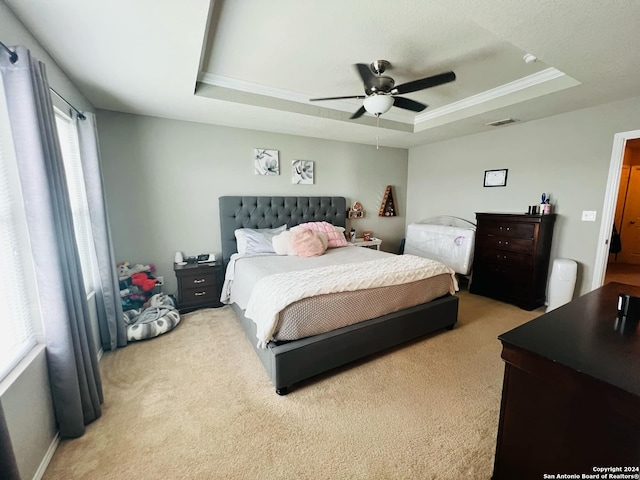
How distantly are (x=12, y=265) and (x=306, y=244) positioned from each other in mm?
2360

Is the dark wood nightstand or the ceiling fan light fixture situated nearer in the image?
the ceiling fan light fixture

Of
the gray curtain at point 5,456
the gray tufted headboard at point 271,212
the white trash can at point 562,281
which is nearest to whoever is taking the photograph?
the gray curtain at point 5,456

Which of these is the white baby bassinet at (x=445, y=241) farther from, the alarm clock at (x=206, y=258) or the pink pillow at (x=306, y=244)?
the alarm clock at (x=206, y=258)

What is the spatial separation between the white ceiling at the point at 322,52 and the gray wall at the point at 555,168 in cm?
25

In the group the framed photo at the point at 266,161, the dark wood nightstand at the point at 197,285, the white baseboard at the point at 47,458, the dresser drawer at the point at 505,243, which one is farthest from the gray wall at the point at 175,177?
the dresser drawer at the point at 505,243

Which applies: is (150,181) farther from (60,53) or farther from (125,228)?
(60,53)

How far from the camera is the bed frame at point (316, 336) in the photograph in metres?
1.93

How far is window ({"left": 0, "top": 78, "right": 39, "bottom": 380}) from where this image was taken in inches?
51.9

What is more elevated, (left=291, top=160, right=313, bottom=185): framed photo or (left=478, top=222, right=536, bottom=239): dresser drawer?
(left=291, top=160, right=313, bottom=185): framed photo

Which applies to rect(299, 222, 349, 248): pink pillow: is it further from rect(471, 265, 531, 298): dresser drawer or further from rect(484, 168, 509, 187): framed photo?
rect(484, 168, 509, 187): framed photo

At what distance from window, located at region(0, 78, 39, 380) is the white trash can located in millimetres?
4758

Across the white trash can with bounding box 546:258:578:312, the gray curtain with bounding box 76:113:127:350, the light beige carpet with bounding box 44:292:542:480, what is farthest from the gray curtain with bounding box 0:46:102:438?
the white trash can with bounding box 546:258:578:312

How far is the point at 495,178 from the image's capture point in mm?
3914

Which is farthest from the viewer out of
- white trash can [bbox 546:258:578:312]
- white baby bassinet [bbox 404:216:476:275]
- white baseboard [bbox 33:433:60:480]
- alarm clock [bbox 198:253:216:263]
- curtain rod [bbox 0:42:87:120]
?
white baby bassinet [bbox 404:216:476:275]
